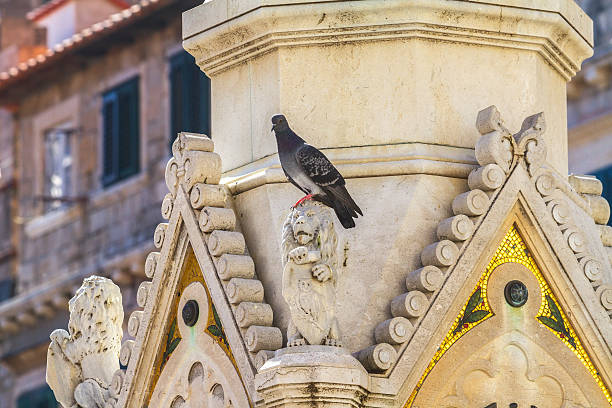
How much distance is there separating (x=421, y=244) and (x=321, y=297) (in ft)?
3.10

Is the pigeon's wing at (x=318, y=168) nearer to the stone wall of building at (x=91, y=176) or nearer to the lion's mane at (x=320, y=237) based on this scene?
the lion's mane at (x=320, y=237)

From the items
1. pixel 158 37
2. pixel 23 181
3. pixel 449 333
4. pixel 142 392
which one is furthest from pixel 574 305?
pixel 23 181

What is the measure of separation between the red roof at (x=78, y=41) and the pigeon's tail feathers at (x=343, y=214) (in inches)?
1160

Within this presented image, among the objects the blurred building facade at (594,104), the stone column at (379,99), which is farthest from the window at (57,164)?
the stone column at (379,99)

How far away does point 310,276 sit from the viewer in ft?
44.8

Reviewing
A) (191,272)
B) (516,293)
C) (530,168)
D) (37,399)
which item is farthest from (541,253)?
(37,399)

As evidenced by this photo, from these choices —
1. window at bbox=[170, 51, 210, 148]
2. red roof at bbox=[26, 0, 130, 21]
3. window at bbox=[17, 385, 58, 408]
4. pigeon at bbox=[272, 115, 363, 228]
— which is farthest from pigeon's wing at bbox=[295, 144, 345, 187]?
red roof at bbox=[26, 0, 130, 21]

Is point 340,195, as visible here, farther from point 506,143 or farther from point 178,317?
point 178,317

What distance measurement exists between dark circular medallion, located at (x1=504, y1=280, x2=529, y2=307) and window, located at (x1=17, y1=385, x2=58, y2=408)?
30.5 m

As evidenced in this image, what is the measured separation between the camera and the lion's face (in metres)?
13.7

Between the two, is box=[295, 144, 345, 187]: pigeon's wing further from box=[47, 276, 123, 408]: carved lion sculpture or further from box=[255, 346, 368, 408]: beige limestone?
box=[47, 276, 123, 408]: carved lion sculpture

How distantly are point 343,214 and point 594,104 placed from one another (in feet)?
74.7

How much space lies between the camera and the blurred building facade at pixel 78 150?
44.1 meters

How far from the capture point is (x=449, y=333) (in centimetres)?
1406
